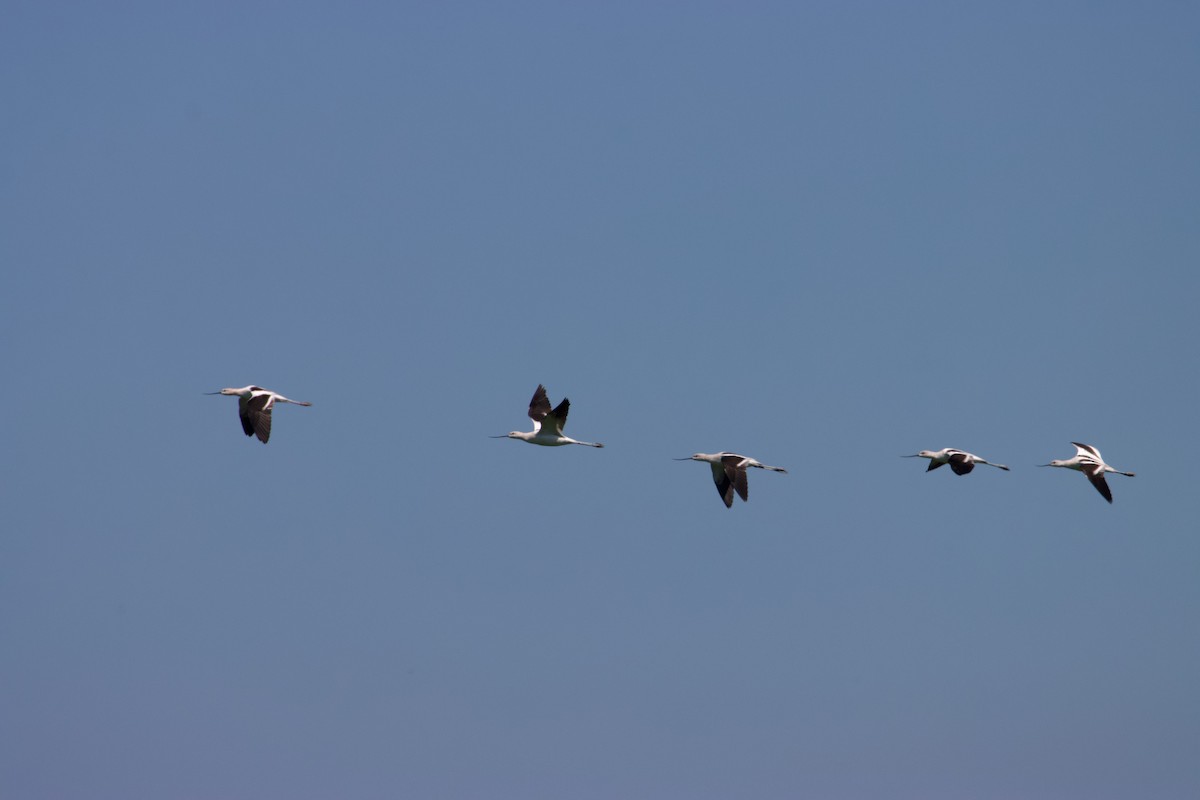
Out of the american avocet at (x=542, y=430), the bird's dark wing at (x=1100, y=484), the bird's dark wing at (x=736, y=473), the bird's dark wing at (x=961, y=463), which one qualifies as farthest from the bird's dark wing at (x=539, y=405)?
the bird's dark wing at (x=1100, y=484)

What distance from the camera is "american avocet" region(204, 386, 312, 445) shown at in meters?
53.4

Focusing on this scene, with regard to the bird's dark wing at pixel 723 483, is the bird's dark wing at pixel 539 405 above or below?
above

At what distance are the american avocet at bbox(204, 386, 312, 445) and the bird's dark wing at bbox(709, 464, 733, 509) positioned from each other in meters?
13.1

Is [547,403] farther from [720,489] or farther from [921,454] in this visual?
[921,454]

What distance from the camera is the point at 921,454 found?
207ft

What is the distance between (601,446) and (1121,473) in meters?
18.2

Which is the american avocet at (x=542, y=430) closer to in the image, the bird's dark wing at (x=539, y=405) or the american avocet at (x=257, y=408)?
the bird's dark wing at (x=539, y=405)

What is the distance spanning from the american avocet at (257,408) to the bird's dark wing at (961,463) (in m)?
20.8

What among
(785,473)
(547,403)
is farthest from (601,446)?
(785,473)

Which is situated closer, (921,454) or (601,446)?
(601,446)

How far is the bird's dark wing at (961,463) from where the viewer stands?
2320 inches

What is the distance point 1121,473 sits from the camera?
61.7 meters

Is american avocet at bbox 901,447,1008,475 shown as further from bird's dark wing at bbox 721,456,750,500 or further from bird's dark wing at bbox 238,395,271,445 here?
bird's dark wing at bbox 238,395,271,445

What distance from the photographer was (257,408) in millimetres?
54281
